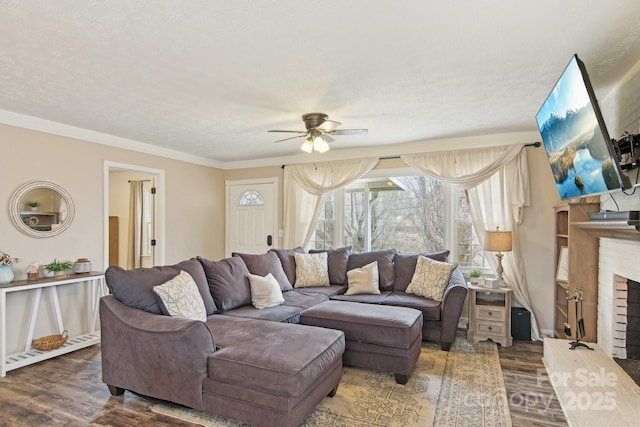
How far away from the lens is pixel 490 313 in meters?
3.82

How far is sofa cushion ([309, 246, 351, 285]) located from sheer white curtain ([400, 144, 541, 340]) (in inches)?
61.7

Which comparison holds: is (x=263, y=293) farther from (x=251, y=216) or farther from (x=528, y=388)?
(x=251, y=216)

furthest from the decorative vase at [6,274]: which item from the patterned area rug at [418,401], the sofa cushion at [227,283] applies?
the patterned area rug at [418,401]

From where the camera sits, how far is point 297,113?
348cm

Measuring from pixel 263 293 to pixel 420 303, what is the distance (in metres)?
1.64

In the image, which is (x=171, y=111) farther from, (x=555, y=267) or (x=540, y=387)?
(x=555, y=267)

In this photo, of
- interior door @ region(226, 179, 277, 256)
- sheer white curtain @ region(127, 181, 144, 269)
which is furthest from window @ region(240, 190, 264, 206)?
sheer white curtain @ region(127, 181, 144, 269)

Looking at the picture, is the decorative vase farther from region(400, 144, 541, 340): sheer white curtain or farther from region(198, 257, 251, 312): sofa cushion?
region(400, 144, 541, 340): sheer white curtain

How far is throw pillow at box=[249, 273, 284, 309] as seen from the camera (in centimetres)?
347

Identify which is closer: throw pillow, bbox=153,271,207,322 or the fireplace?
the fireplace

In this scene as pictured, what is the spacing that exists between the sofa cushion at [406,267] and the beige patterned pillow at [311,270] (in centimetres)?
88

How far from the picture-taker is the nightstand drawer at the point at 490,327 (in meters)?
3.77

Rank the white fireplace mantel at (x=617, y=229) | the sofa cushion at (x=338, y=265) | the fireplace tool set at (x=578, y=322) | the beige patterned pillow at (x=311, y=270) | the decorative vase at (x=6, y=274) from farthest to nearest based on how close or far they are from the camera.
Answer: the sofa cushion at (x=338, y=265), the beige patterned pillow at (x=311, y=270), the decorative vase at (x=6, y=274), the fireplace tool set at (x=578, y=322), the white fireplace mantel at (x=617, y=229)

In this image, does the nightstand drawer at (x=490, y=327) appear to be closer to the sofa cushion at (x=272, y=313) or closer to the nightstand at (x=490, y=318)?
the nightstand at (x=490, y=318)
